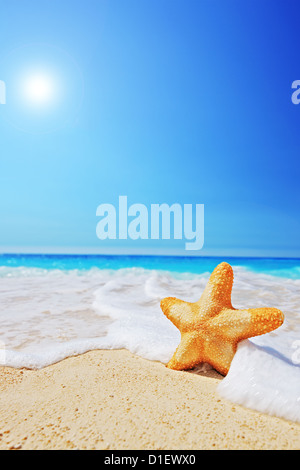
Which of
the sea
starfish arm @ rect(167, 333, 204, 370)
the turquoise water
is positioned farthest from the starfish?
the turquoise water

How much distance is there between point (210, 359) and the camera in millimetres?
2664

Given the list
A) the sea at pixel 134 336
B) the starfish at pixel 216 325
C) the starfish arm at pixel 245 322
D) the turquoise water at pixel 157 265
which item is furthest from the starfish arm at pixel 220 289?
the turquoise water at pixel 157 265

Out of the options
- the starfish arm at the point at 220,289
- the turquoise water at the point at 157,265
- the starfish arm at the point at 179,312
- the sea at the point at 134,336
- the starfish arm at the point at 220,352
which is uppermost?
the starfish arm at the point at 220,289

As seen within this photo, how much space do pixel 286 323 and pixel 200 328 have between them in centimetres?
279

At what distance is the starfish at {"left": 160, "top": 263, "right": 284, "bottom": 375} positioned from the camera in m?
2.53

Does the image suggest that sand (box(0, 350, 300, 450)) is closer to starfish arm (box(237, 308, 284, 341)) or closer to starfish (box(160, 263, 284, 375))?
starfish (box(160, 263, 284, 375))

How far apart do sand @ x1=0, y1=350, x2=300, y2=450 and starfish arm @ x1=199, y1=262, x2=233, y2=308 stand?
0.67 metres

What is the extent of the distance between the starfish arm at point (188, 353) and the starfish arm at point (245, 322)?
197mm

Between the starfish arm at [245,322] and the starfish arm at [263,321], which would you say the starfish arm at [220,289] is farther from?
the starfish arm at [263,321]

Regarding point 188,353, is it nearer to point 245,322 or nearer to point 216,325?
point 216,325

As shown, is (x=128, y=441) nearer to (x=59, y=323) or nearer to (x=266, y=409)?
(x=266, y=409)

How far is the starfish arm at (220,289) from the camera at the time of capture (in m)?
2.81
